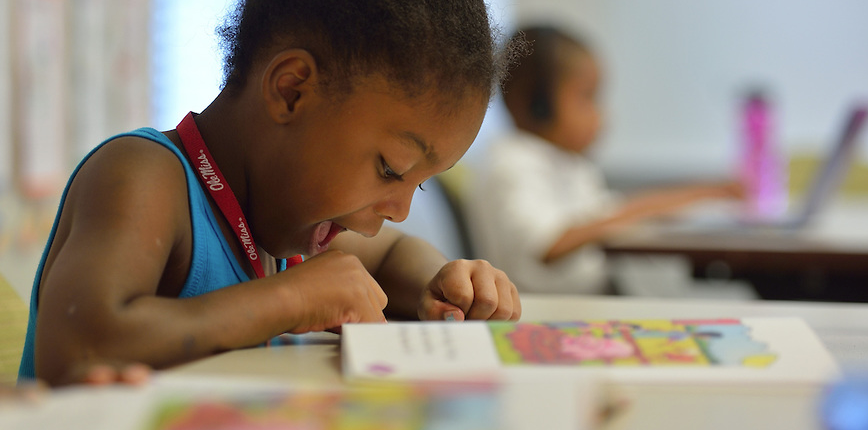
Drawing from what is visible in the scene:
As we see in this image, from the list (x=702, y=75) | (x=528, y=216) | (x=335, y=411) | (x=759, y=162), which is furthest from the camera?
(x=702, y=75)

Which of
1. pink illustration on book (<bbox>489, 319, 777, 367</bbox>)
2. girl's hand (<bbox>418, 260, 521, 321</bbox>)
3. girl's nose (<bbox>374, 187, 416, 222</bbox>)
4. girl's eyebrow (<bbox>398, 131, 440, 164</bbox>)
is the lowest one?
girl's hand (<bbox>418, 260, 521, 321</bbox>)

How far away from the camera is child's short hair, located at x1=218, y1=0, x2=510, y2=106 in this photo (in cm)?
67

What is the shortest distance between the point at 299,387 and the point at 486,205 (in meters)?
1.71

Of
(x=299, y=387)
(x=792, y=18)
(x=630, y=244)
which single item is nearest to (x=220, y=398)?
(x=299, y=387)

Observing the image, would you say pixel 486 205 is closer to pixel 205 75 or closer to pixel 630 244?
pixel 630 244

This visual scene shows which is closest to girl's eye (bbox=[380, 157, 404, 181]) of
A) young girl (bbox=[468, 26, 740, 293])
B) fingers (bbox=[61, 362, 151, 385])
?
fingers (bbox=[61, 362, 151, 385])

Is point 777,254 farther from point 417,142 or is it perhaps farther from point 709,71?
point 709,71

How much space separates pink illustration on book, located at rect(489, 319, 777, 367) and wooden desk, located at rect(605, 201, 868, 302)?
104 centimetres

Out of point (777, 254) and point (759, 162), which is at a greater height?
point (759, 162)

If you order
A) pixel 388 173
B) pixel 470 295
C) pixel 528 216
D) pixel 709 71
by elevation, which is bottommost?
pixel 528 216

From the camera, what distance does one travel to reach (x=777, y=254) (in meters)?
1.54

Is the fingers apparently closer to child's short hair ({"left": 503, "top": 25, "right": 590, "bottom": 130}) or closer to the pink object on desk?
the pink object on desk

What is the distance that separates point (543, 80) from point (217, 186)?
1671 millimetres

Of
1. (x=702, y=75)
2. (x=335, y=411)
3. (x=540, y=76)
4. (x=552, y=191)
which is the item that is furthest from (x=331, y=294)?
(x=702, y=75)
